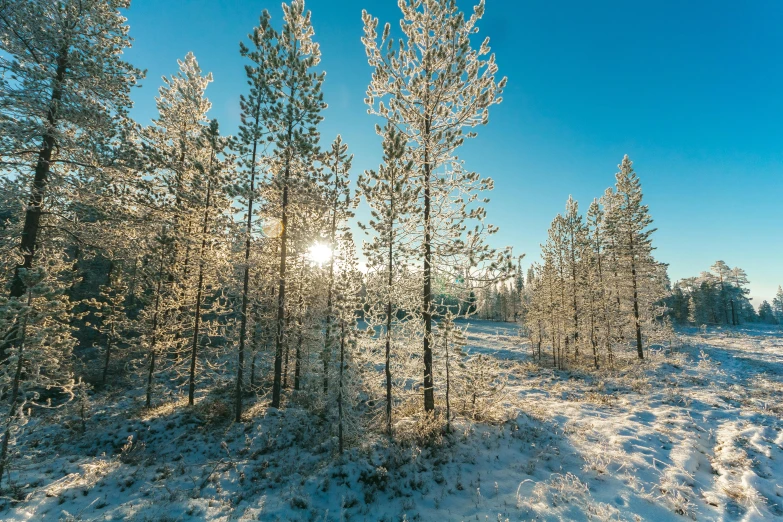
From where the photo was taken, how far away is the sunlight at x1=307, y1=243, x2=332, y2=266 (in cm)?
1407

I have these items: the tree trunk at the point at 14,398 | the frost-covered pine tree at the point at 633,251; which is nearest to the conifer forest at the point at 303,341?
the tree trunk at the point at 14,398

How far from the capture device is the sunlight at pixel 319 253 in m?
14.1

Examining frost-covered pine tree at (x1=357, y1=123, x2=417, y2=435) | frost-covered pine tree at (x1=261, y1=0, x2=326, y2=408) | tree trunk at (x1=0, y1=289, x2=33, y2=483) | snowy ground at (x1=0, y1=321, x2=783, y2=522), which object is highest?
frost-covered pine tree at (x1=261, y1=0, x2=326, y2=408)

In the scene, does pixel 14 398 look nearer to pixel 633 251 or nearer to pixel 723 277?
pixel 633 251

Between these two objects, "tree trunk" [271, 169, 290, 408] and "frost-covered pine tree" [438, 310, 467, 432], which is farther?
"tree trunk" [271, 169, 290, 408]

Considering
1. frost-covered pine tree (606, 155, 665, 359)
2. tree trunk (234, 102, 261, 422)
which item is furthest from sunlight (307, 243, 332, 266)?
frost-covered pine tree (606, 155, 665, 359)

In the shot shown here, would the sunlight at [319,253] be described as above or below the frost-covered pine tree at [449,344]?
above

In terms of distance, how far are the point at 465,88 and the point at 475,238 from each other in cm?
519

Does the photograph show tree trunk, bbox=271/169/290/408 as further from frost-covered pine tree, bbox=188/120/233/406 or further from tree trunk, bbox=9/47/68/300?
tree trunk, bbox=9/47/68/300

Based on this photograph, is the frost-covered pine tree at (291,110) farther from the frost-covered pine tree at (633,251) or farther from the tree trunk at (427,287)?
the frost-covered pine tree at (633,251)

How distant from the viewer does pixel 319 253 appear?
1492 cm

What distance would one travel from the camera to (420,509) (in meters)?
7.00

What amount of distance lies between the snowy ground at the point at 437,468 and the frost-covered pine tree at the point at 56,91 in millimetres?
6524

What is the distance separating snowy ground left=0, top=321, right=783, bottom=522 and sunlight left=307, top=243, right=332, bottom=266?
721 centimetres
